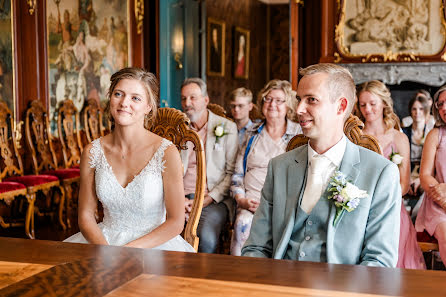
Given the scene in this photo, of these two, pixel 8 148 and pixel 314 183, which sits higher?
A: pixel 314 183

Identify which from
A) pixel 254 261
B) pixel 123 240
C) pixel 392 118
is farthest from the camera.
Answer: pixel 392 118

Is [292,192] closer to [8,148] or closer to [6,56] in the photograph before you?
[8,148]

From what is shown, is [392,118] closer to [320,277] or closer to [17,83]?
[320,277]

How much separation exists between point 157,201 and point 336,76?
48.7 inches

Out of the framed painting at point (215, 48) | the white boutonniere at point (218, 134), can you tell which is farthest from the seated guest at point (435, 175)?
the framed painting at point (215, 48)

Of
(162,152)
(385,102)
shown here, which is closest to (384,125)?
(385,102)

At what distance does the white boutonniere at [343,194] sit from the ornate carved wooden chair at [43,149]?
5.54m

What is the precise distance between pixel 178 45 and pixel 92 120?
90.6 inches

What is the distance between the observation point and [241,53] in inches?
583

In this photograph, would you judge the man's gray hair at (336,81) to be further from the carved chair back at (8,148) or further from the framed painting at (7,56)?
the framed painting at (7,56)

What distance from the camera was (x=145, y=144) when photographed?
3172mm

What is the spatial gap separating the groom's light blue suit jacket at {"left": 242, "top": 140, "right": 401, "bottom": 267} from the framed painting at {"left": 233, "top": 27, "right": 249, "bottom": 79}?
12.2 metres

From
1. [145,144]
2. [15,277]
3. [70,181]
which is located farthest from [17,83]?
[15,277]

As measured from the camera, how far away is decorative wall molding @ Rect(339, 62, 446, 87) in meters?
8.16
